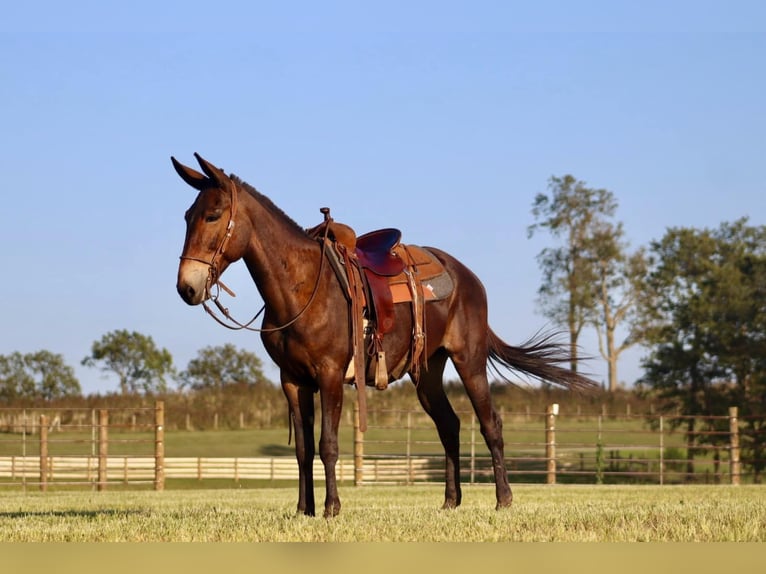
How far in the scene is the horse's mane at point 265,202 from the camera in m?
8.05

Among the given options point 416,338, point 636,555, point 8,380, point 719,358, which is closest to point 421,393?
point 416,338

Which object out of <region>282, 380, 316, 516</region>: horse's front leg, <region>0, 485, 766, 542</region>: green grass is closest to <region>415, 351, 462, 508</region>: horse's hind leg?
<region>0, 485, 766, 542</region>: green grass

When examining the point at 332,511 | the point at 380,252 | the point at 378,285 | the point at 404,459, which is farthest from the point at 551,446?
the point at 332,511

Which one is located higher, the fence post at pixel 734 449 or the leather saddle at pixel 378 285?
the leather saddle at pixel 378 285

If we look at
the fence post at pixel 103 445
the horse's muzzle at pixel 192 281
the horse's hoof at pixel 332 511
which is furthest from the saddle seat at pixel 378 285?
the fence post at pixel 103 445

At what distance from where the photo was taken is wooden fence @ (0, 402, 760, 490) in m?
22.9

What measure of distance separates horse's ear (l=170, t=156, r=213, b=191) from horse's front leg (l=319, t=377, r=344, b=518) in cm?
165

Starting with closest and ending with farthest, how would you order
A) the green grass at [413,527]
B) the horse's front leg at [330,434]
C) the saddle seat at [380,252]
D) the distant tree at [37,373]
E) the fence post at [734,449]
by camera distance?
the green grass at [413,527], the horse's front leg at [330,434], the saddle seat at [380,252], the fence post at [734,449], the distant tree at [37,373]

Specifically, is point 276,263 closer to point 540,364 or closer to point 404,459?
point 540,364

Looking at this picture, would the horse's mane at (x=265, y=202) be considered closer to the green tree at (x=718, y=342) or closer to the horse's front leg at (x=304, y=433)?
the horse's front leg at (x=304, y=433)

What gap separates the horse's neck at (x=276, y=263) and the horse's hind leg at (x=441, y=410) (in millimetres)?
1864

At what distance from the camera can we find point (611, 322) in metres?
53.3

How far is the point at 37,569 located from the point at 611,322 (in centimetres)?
4964

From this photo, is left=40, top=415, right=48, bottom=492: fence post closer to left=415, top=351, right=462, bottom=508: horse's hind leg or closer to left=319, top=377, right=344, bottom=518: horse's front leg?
left=415, top=351, right=462, bottom=508: horse's hind leg
